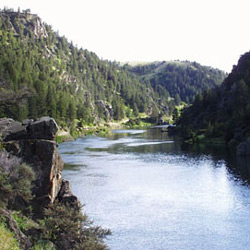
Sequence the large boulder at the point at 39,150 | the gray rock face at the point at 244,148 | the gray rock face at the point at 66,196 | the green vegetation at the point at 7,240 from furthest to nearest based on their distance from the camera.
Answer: the gray rock face at the point at 244,148, the gray rock face at the point at 66,196, the large boulder at the point at 39,150, the green vegetation at the point at 7,240

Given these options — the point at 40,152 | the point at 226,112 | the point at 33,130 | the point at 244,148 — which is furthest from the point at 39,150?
the point at 226,112

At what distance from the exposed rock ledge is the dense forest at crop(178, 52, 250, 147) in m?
79.2

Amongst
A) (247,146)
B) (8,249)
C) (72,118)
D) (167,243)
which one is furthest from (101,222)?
(72,118)

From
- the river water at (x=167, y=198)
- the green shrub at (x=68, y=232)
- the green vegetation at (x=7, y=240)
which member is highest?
the green vegetation at (x=7, y=240)

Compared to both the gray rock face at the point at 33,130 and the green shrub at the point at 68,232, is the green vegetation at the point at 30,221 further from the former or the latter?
the gray rock face at the point at 33,130

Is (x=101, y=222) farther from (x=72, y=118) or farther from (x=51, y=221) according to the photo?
(x=72, y=118)

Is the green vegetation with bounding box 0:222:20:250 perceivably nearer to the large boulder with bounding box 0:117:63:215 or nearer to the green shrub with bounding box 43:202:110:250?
the green shrub with bounding box 43:202:110:250

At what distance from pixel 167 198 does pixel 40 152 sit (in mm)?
24185

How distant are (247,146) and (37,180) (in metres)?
71.4

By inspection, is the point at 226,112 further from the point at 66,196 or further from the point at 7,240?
the point at 7,240

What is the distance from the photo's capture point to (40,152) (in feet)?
123

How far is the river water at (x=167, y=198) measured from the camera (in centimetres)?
3819

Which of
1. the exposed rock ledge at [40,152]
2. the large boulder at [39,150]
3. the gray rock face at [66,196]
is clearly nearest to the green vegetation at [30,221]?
the large boulder at [39,150]

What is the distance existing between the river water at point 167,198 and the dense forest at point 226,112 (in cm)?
2306
